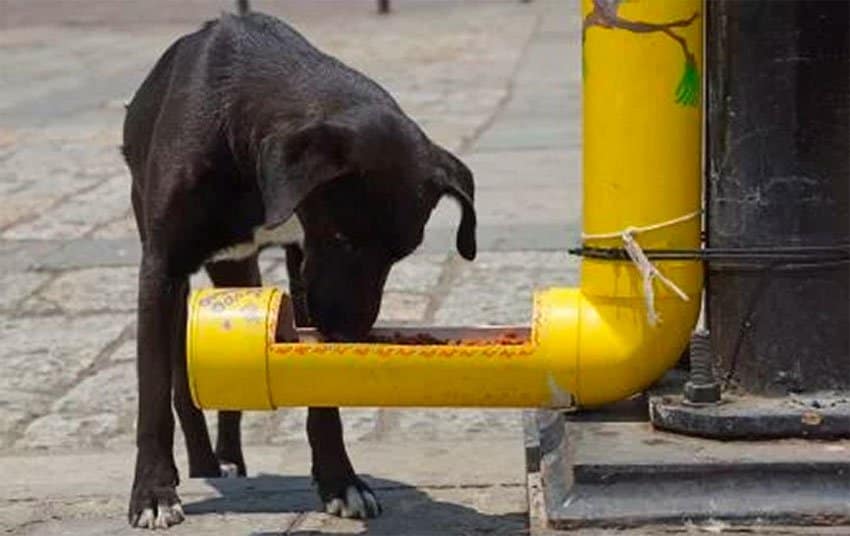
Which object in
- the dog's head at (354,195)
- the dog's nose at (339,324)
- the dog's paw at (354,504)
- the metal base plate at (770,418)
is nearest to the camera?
the metal base plate at (770,418)

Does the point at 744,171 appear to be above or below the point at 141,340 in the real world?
above

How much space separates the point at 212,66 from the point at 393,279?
3.27 metres

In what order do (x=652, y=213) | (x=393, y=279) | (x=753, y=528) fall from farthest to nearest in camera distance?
(x=393, y=279), (x=652, y=213), (x=753, y=528)

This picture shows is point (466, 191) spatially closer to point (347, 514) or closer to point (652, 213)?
point (652, 213)

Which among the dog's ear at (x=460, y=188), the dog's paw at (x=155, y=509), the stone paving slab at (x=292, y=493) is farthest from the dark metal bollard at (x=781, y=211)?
the dog's paw at (x=155, y=509)

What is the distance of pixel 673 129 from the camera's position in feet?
12.1

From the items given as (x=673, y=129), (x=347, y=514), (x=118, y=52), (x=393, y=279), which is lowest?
(x=118, y=52)

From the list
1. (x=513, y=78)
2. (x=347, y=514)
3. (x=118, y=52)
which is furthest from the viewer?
(x=118, y=52)

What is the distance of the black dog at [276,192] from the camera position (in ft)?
12.5

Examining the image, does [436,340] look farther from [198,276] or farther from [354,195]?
[198,276]

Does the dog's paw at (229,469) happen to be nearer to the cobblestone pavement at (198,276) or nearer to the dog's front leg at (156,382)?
the cobblestone pavement at (198,276)

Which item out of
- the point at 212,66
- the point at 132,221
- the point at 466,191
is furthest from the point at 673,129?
the point at 132,221

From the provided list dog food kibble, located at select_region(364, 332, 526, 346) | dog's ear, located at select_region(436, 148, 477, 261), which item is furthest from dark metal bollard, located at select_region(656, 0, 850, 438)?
dog's ear, located at select_region(436, 148, 477, 261)

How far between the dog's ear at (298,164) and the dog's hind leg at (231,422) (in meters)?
1.19
